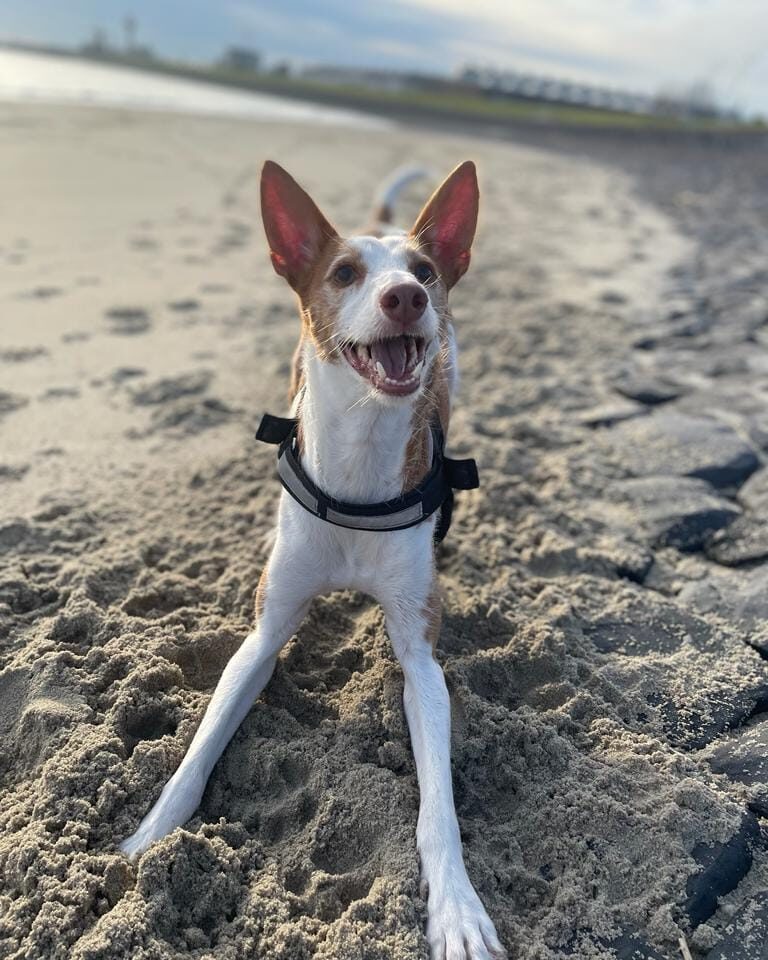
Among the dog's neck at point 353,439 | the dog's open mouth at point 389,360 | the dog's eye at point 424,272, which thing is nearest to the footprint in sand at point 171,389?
the dog's neck at point 353,439

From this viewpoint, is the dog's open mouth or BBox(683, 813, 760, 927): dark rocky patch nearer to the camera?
BBox(683, 813, 760, 927): dark rocky patch

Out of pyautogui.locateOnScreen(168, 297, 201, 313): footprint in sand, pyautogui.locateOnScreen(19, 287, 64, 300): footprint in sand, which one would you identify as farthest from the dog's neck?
pyautogui.locateOnScreen(19, 287, 64, 300): footprint in sand

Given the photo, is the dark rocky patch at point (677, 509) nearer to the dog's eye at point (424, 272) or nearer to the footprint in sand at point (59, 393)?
the dog's eye at point (424, 272)

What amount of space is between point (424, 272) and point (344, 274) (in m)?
0.32

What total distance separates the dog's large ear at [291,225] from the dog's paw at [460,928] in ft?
7.35

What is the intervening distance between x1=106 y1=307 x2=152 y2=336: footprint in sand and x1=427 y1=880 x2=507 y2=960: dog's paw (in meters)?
5.20

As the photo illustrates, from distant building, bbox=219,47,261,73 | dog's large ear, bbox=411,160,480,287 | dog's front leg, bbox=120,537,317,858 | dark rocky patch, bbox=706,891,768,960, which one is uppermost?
dog's large ear, bbox=411,160,480,287

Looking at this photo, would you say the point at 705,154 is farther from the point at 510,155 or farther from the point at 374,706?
the point at 374,706

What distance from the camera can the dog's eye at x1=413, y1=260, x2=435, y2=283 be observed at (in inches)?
117

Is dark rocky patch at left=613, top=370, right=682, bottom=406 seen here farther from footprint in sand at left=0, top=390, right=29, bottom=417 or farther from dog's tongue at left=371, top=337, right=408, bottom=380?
footprint in sand at left=0, top=390, right=29, bottom=417

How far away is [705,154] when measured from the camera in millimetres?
30094

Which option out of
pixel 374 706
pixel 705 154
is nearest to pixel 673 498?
pixel 374 706

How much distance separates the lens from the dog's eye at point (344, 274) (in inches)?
113

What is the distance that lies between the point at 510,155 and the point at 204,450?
23420mm
